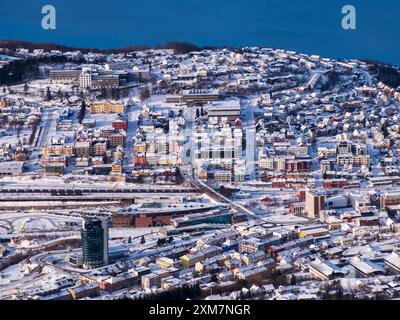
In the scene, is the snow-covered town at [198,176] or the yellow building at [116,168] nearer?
the snow-covered town at [198,176]

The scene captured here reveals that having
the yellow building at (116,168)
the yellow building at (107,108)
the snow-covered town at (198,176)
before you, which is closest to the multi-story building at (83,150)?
the snow-covered town at (198,176)

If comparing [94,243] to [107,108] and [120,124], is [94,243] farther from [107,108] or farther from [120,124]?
[107,108]

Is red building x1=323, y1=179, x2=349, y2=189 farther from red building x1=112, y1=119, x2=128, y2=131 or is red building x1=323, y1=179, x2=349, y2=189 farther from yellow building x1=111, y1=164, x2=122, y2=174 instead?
red building x1=112, y1=119, x2=128, y2=131

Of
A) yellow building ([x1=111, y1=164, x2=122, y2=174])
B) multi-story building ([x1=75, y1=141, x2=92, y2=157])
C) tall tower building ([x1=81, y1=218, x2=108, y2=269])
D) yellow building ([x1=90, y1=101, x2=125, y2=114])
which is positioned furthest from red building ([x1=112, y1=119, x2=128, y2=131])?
tall tower building ([x1=81, y1=218, x2=108, y2=269])

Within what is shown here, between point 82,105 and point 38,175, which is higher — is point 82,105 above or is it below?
above

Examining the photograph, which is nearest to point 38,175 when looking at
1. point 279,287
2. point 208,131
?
point 208,131

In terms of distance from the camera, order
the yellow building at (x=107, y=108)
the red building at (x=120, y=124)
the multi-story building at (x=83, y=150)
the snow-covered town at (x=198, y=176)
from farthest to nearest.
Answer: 1. the yellow building at (x=107, y=108)
2. the red building at (x=120, y=124)
3. the multi-story building at (x=83, y=150)
4. the snow-covered town at (x=198, y=176)

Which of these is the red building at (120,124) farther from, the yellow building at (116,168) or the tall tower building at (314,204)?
the tall tower building at (314,204)

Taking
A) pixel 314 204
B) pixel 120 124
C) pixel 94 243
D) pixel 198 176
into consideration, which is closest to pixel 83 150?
pixel 120 124
